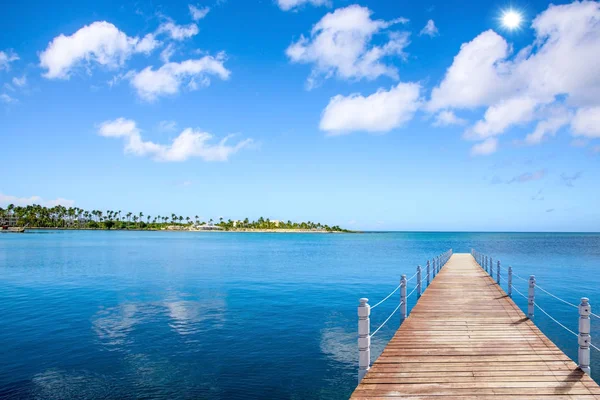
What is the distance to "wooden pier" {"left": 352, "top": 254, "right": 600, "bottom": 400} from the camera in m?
7.13

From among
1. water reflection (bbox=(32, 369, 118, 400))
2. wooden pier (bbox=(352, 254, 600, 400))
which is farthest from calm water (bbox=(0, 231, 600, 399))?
wooden pier (bbox=(352, 254, 600, 400))

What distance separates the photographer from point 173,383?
37.8 feet

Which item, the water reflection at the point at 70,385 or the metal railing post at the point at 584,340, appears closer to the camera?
the metal railing post at the point at 584,340

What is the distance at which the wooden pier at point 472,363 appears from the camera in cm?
713

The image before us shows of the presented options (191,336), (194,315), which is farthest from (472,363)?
(194,315)

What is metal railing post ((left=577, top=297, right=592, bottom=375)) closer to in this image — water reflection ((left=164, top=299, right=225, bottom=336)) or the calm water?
the calm water

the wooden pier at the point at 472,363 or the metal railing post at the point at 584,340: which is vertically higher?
the metal railing post at the point at 584,340

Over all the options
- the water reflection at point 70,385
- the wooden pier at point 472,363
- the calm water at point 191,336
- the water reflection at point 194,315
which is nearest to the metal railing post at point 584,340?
the wooden pier at point 472,363

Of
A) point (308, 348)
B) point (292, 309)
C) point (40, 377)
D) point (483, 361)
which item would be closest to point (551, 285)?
point (292, 309)

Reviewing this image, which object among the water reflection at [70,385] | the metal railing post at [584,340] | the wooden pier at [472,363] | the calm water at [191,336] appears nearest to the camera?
the wooden pier at [472,363]

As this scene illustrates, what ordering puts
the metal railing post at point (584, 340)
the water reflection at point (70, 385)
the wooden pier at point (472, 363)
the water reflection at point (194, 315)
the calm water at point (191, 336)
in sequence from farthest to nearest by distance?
the water reflection at point (194, 315) → the calm water at point (191, 336) → the water reflection at point (70, 385) → the metal railing post at point (584, 340) → the wooden pier at point (472, 363)

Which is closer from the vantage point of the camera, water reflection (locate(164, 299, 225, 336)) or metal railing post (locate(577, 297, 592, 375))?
metal railing post (locate(577, 297, 592, 375))

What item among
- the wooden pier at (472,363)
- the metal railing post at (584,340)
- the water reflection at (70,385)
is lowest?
the water reflection at (70,385)

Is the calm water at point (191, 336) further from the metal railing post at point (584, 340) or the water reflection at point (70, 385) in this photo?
the metal railing post at point (584, 340)
